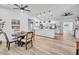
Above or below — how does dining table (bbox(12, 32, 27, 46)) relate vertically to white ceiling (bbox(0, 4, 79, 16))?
below

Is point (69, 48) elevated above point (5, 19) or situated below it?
below

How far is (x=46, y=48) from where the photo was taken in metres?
2.47

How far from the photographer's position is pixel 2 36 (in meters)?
2.42

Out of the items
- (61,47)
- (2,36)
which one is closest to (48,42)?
(61,47)

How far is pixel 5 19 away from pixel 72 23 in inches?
43.7

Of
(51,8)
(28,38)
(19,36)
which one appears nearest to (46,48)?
(28,38)

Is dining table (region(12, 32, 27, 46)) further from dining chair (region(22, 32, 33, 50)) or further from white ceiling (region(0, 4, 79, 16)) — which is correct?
white ceiling (region(0, 4, 79, 16))

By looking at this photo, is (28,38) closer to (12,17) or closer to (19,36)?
(19,36)

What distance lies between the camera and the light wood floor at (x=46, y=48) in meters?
2.43

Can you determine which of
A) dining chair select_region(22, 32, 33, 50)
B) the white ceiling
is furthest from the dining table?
the white ceiling

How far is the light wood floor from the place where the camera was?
2432 mm

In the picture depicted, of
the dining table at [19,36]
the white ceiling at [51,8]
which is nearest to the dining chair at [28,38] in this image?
the dining table at [19,36]
